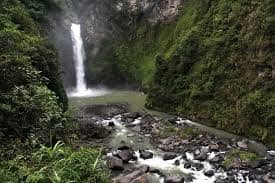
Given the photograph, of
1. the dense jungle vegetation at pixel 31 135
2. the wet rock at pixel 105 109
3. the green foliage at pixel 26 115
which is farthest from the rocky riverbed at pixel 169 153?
the green foliage at pixel 26 115

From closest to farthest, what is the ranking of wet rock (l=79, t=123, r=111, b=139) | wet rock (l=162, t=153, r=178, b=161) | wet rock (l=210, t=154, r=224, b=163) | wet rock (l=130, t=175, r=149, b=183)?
wet rock (l=130, t=175, r=149, b=183), wet rock (l=210, t=154, r=224, b=163), wet rock (l=162, t=153, r=178, b=161), wet rock (l=79, t=123, r=111, b=139)

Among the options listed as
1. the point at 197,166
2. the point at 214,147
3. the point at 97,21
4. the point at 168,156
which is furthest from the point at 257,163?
the point at 97,21

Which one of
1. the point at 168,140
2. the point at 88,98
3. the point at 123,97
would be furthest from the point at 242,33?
the point at 88,98

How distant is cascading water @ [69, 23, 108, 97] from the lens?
4896 centimetres

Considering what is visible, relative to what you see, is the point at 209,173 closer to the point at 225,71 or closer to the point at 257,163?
the point at 257,163

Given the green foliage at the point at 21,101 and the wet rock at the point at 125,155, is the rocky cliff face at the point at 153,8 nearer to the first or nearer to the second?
the wet rock at the point at 125,155

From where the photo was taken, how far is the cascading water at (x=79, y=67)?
4896cm

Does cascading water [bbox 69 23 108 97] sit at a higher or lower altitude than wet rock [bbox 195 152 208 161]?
higher

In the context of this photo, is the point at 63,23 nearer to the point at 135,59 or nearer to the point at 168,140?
the point at 135,59

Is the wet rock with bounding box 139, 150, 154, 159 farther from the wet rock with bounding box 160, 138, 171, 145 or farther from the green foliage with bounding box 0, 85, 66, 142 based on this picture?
the green foliage with bounding box 0, 85, 66, 142

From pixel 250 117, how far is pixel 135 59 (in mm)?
24472

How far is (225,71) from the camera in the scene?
1298 inches

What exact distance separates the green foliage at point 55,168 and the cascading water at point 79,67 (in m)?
34.2

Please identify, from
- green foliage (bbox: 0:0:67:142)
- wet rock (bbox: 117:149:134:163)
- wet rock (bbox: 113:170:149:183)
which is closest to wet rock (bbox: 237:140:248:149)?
wet rock (bbox: 117:149:134:163)
